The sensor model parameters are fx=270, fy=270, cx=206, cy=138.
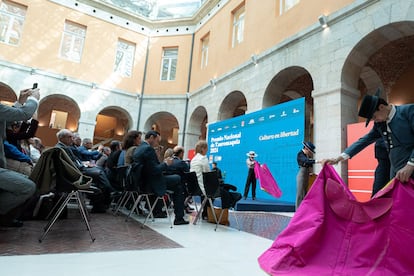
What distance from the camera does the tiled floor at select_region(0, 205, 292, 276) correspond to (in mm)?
1898

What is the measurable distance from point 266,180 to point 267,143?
1.21m

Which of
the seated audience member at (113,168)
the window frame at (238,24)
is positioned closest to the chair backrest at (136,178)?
the seated audience member at (113,168)

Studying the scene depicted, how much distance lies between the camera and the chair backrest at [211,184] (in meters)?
3.83

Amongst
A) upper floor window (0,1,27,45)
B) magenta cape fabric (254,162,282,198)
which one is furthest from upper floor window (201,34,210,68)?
upper floor window (0,1,27,45)

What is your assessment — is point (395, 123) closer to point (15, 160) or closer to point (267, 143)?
point (15, 160)

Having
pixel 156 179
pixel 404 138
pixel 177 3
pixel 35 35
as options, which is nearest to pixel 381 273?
pixel 404 138

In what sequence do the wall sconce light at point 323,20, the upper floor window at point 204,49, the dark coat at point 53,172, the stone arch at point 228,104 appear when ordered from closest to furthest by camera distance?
the dark coat at point 53,172
the wall sconce light at point 323,20
the stone arch at point 228,104
the upper floor window at point 204,49

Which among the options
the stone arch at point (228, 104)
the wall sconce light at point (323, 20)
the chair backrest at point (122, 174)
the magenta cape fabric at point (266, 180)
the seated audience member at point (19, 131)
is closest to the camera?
the seated audience member at point (19, 131)

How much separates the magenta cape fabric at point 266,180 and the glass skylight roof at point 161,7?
11.3m

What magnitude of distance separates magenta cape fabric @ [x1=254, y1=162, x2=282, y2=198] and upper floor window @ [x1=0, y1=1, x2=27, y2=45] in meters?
12.2

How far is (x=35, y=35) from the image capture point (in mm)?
12320

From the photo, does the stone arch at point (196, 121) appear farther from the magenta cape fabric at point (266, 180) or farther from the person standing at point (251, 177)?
the magenta cape fabric at point (266, 180)

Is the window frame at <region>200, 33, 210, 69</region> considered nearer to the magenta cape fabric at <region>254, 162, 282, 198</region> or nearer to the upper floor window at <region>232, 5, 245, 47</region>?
the upper floor window at <region>232, 5, 245, 47</region>

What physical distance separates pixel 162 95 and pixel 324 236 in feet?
44.4
